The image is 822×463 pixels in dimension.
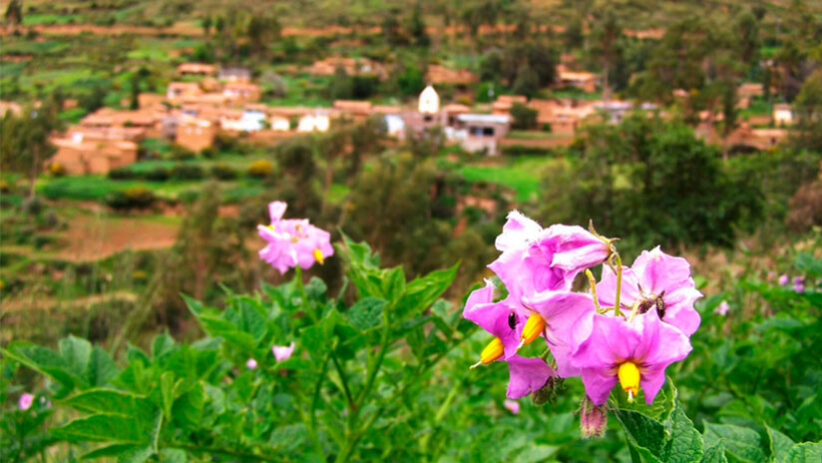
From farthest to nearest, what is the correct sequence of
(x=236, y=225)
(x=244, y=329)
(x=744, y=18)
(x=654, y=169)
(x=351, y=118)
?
(x=351, y=118), (x=236, y=225), (x=654, y=169), (x=744, y=18), (x=244, y=329)

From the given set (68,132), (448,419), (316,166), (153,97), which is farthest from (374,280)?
(153,97)

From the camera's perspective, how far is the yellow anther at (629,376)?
0.34 meters

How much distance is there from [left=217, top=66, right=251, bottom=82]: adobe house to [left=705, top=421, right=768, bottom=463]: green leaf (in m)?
17.9

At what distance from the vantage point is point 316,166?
1488 cm

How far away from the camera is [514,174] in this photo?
12469 millimetres

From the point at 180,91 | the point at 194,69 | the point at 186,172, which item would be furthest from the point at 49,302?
the point at 194,69

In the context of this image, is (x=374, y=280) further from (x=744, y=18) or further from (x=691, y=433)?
(x=744, y=18)

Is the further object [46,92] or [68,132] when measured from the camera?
[68,132]

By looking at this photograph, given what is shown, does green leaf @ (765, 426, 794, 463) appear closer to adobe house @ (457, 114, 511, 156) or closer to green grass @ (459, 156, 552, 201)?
adobe house @ (457, 114, 511, 156)

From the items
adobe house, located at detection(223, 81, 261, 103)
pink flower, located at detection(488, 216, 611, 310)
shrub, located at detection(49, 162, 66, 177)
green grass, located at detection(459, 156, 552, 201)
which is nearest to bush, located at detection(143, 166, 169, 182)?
adobe house, located at detection(223, 81, 261, 103)

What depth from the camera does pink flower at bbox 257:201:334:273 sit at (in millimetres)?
946

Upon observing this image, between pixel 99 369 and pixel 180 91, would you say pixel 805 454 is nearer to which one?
pixel 99 369

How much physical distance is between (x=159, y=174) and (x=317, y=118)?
16.3 ft

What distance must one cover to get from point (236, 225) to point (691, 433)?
1136cm
